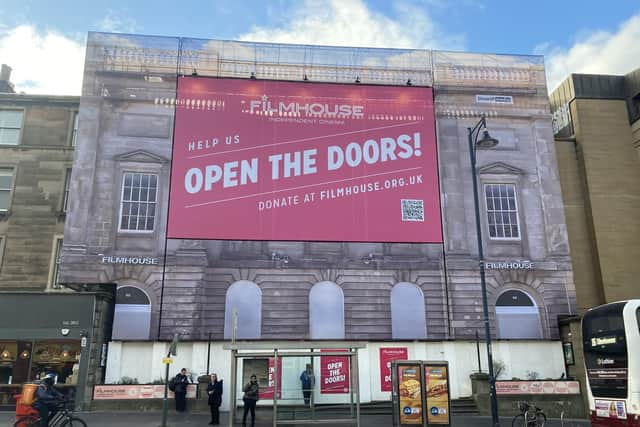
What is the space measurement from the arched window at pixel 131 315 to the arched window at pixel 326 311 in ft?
25.2

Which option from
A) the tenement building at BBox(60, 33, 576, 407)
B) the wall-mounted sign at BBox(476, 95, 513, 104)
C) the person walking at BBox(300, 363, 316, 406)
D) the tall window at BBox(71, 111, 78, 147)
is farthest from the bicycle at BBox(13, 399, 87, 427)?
the wall-mounted sign at BBox(476, 95, 513, 104)

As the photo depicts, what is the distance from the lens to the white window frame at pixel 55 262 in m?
27.0

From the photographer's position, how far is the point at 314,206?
27484mm

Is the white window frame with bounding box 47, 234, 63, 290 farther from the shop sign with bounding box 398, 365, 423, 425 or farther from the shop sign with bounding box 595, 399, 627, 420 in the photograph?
the shop sign with bounding box 595, 399, 627, 420

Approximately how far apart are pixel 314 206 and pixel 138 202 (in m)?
8.71

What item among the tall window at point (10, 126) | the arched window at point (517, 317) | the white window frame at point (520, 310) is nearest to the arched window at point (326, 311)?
the white window frame at point (520, 310)

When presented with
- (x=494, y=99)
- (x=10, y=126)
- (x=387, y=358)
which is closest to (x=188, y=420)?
(x=387, y=358)

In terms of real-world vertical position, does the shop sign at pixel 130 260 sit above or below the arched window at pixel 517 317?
above

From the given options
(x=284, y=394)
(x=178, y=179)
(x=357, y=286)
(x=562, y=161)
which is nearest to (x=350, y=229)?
(x=357, y=286)

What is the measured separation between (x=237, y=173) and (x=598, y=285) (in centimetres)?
1968

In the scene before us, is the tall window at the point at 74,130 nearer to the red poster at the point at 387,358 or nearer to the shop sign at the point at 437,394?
the red poster at the point at 387,358

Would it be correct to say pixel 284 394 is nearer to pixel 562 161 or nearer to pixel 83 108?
pixel 83 108

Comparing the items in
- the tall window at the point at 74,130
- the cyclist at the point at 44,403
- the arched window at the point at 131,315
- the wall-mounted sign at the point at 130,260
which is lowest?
the cyclist at the point at 44,403

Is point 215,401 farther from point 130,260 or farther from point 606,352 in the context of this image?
point 606,352
